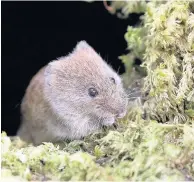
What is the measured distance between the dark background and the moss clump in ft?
5.42

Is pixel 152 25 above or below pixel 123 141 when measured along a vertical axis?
above

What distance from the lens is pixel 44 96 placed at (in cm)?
299

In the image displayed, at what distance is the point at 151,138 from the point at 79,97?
959 mm

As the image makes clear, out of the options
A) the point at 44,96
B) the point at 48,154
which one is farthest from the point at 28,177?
the point at 44,96

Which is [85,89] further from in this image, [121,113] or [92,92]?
[121,113]

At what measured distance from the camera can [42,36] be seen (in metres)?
4.94

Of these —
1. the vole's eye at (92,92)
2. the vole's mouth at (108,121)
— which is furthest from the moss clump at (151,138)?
the vole's eye at (92,92)

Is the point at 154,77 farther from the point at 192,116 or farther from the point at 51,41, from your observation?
the point at 51,41

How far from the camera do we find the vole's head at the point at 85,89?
2602 mm

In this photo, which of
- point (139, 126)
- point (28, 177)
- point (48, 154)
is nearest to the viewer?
point (28, 177)

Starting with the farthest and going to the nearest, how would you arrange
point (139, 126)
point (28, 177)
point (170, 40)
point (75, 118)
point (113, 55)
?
point (113, 55)
point (75, 118)
point (170, 40)
point (139, 126)
point (28, 177)

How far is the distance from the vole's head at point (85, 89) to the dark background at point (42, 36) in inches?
73.4

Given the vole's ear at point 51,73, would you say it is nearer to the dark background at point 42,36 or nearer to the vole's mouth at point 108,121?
the vole's mouth at point 108,121

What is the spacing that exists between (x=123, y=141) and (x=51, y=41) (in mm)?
3185
